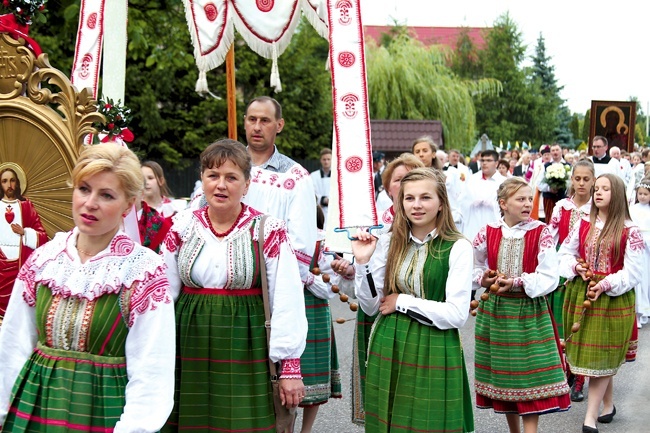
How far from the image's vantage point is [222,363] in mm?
4031

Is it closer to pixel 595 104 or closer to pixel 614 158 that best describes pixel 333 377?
pixel 614 158

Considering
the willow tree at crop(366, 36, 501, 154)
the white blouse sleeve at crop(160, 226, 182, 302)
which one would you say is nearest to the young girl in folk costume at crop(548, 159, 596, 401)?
the white blouse sleeve at crop(160, 226, 182, 302)

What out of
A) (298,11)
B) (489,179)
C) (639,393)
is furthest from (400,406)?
(489,179)

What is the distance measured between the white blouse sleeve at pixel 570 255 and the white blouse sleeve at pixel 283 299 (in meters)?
3.47

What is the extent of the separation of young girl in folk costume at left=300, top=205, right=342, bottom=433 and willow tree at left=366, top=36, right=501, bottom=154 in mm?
31177

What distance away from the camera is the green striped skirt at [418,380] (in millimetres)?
4438

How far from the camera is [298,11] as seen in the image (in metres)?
6.61

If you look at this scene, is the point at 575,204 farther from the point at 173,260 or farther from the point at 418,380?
the point at 173,260

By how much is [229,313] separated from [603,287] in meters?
3.59

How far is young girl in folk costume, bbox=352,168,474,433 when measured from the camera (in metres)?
4.45

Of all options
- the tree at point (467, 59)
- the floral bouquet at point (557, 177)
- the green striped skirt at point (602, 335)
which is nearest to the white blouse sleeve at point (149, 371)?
the green striped skirt at point (602, 335)

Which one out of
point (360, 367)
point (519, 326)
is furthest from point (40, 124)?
point (519, 326)

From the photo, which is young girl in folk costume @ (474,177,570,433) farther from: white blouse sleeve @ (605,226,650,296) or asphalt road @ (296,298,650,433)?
white blouse sleeve @ (605,226,650,296)

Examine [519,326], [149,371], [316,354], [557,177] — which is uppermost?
[557,177]
